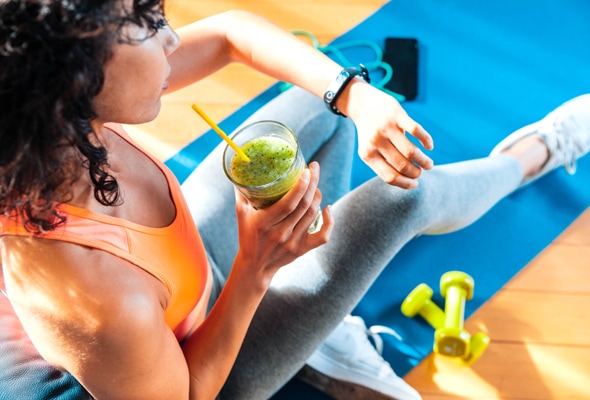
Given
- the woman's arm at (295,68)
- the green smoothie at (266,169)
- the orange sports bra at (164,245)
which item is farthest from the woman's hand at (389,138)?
the orange sports bra at (164,245)

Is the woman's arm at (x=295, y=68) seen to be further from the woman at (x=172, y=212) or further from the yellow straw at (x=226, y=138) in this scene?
the yellow straw at (x=226, y=138)

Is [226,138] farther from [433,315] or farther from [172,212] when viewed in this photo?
[433,315]

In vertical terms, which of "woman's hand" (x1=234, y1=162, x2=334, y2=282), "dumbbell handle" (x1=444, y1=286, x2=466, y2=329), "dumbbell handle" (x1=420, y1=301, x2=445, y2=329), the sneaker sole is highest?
"woman's hand" (x1=234, y1=162, x2=334, y2=282)

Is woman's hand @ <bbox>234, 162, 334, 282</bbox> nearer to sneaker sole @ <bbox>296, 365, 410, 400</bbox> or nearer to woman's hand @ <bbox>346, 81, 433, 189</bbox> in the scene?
woman's hand @ <bbox>346, 81, 433, 189</bbox>

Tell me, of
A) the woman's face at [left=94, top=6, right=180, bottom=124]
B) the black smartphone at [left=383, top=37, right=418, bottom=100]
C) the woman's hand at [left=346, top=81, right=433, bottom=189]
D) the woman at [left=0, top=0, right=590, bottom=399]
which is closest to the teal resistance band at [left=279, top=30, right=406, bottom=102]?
the black smartphone at [left=383, top=37, right=418, bottom=100]

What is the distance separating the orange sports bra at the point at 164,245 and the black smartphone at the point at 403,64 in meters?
0.91

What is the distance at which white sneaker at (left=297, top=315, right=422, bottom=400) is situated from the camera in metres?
1.24

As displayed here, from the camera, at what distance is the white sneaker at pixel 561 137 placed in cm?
152

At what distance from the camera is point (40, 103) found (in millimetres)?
589

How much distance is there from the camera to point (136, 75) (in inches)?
26.3

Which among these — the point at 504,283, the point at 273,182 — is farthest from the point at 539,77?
the point at 273,182

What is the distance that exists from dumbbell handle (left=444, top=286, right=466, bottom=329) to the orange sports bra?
56 cm

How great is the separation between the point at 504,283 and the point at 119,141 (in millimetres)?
952

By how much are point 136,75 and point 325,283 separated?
0.50 meters
